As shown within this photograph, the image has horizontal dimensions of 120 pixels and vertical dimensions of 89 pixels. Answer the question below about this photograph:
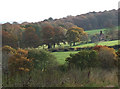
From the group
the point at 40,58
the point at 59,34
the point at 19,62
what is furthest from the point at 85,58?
the point at 59,34

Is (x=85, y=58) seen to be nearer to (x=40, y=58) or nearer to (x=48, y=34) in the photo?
(x=40, y=58)

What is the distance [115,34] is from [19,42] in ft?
46.6

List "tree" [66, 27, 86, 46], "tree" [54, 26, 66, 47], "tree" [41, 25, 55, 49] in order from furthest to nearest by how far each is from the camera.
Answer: "tree" [54, 26, 66, 47] → "tree" [41, 25, 55, 49] → "tree" [66, 27, 86, 46]

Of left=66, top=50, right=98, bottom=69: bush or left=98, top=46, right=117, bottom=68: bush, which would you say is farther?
left=66, top=50, right=98, bottom=69: bush

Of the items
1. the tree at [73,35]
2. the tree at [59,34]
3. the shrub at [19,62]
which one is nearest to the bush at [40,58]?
the shrub at [19,62]

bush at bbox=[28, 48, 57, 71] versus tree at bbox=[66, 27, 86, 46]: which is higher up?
tree at bbox=[66, 27, 86, 46]

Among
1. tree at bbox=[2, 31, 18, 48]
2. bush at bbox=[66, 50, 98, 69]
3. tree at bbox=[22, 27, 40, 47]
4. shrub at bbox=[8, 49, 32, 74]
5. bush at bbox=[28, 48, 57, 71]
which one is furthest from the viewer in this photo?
tree at bbox=[22, 27, 40, 47]

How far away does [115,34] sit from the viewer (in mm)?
23984

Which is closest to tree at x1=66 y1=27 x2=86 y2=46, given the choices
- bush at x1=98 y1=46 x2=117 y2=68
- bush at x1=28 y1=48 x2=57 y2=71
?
bush at x1=28 y1=48 x2=57 y2=71

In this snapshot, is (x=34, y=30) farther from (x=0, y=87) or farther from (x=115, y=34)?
(x=0, y=87)

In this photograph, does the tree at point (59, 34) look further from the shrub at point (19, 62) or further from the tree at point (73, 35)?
the shrub at point (19, 62)

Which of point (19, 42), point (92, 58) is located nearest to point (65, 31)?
point (19, 42)

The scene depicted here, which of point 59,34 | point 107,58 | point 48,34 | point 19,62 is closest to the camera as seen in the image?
point 107,58

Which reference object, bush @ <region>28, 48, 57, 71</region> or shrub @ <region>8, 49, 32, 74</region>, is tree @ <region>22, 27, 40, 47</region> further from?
shrub @ <region>8, 49, 32, 74</region>
